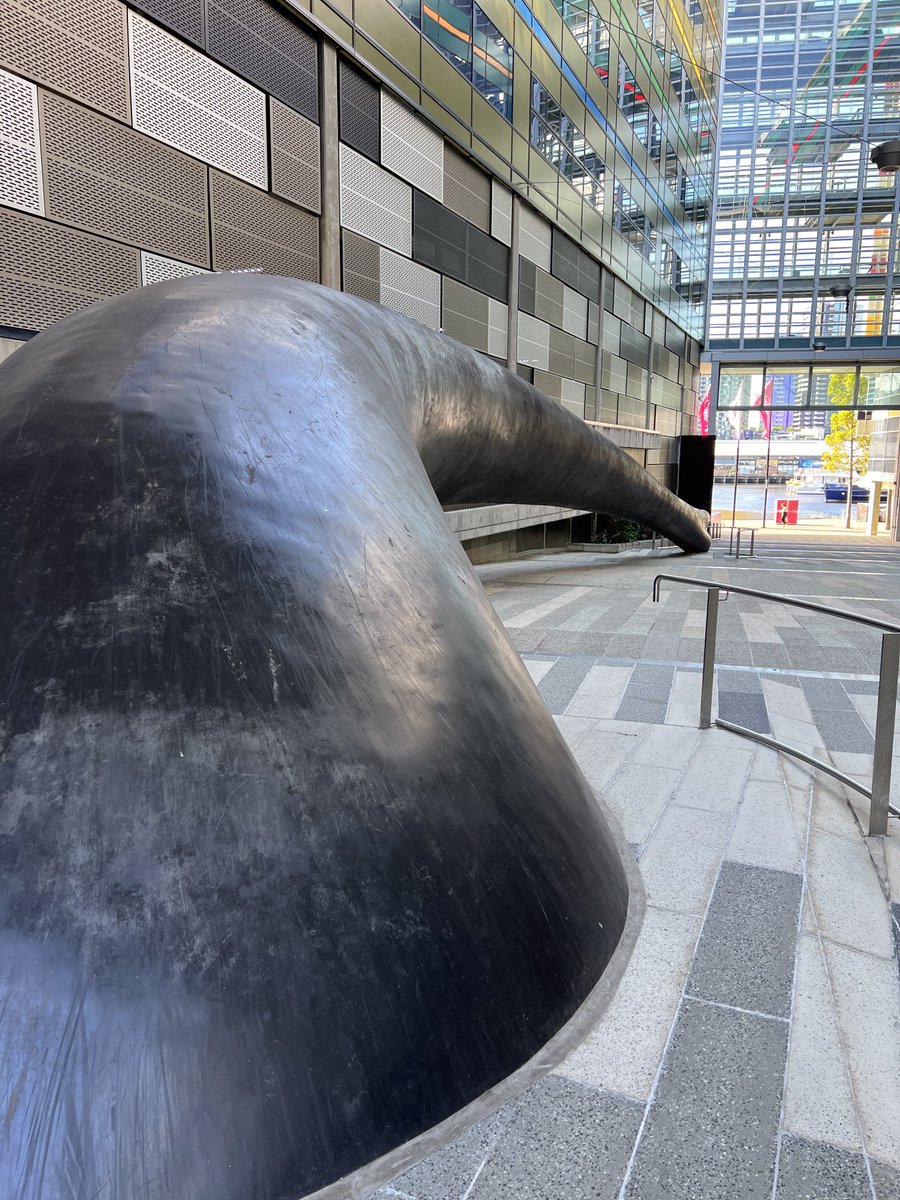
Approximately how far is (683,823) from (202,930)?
8.29 feet

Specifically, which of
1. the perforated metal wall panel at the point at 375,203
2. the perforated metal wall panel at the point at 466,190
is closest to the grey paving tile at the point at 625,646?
the perforated metal wall panel at the point at 375,203

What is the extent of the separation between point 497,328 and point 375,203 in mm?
4148

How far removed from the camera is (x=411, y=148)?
35.6 feet

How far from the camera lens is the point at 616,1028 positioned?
2043 mm

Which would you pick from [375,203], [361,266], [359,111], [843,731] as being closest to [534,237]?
[375,203]

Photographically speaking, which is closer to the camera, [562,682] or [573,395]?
[562,682]

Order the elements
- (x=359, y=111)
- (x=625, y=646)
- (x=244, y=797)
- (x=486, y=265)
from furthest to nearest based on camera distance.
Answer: (x=486, y=265), (x=359, y=111), (x=625, y=646), (x=244, y=797)

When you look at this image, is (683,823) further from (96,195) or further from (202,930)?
(96,195)

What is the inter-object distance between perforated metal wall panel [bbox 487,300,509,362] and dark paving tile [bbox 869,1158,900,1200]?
13.1 metres

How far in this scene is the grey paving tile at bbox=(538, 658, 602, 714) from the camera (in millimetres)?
5218

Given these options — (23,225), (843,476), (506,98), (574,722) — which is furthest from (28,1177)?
(843,476)

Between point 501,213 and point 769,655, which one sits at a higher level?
point 501,213

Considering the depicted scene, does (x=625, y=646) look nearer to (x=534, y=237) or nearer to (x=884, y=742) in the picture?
(x=884, y=742)

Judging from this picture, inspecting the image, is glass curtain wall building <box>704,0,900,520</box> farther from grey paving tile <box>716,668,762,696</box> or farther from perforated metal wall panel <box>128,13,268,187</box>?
grey paving tile <box>716,668,762,696</box>
